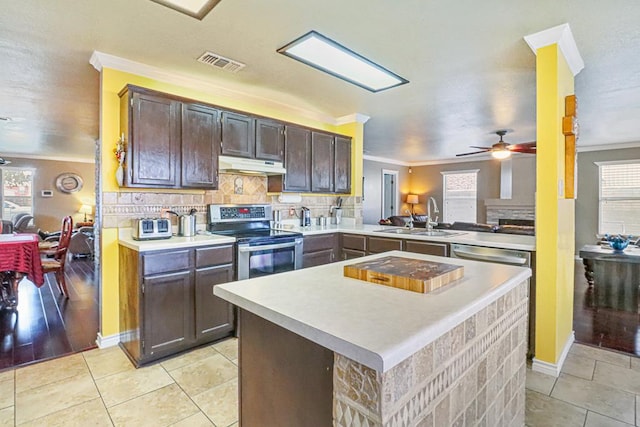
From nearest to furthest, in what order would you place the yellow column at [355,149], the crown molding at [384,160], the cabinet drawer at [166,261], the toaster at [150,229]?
the cabinet drawer at [166,261]
the toaster at [150,229]
the yellow column at [355,149]
the crown molding at [384,160]

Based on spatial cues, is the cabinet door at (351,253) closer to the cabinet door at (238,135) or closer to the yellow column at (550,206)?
the cabinet door at (238,135)

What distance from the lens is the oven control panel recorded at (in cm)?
361

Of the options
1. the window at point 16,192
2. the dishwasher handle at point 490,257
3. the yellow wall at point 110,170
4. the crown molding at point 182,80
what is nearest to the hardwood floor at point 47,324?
the yellow wall at point 110,170

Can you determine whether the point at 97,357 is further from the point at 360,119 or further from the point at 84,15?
the point at 360,119

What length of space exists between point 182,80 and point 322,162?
76.0 inches

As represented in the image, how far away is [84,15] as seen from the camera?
7.44ft

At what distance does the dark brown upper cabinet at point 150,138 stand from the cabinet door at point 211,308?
0.90m

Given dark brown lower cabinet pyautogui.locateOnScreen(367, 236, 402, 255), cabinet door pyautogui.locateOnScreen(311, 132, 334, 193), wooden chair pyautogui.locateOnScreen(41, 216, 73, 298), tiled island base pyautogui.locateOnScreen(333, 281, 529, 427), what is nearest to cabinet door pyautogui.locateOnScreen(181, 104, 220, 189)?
cabinet door pyautogui.locateOnScreen(311, 132, 334, 193)

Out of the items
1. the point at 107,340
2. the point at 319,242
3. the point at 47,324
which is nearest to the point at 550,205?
the point at 319,242

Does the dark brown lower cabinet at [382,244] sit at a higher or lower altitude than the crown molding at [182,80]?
lower

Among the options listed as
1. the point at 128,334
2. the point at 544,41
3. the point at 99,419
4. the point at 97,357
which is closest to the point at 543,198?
the point at 544,41

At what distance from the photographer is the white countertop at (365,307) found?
81cm

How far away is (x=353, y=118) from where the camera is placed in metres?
4.77

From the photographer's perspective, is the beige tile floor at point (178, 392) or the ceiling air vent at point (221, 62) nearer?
the beige tile floor at point (178, 392)
